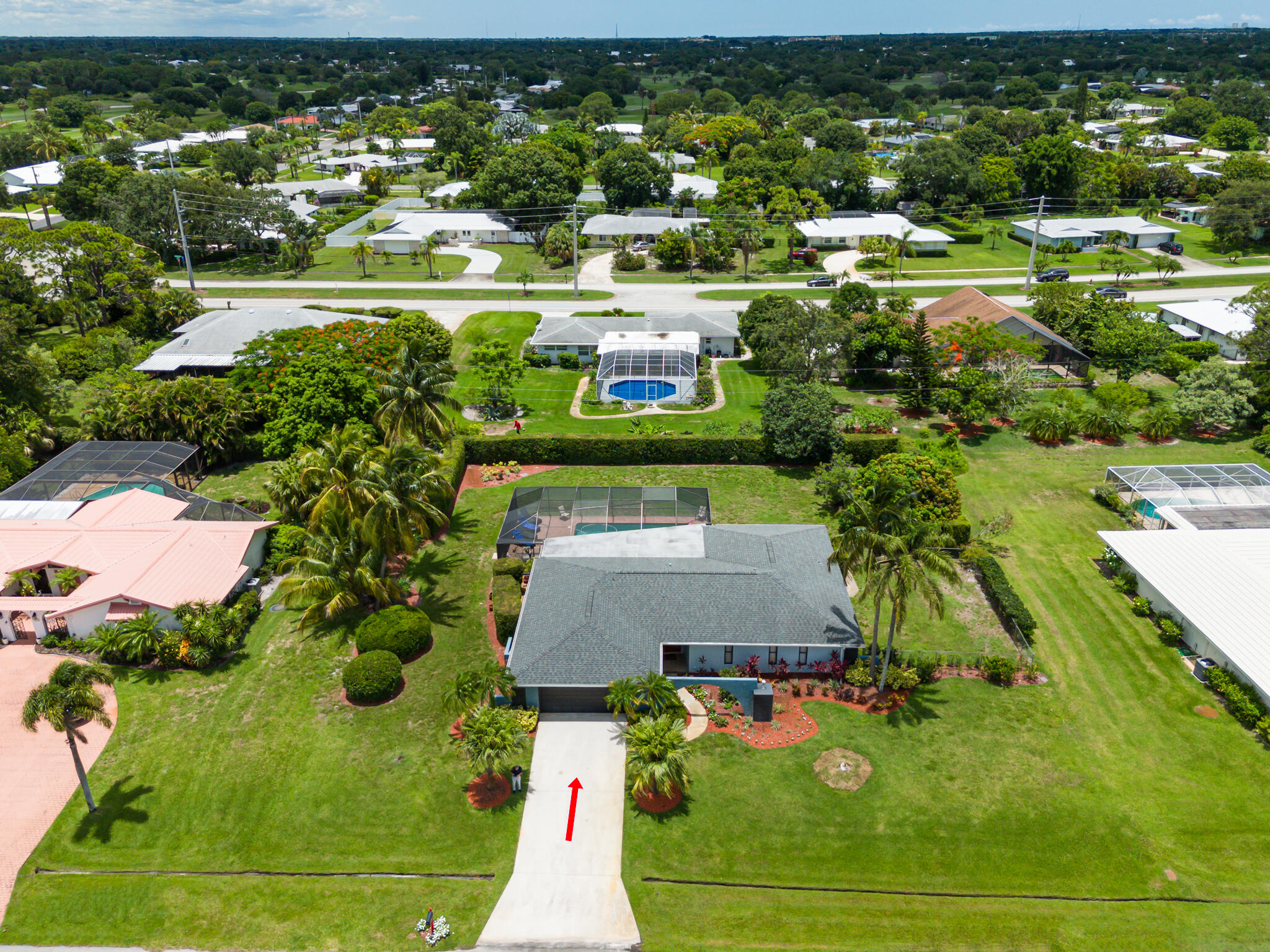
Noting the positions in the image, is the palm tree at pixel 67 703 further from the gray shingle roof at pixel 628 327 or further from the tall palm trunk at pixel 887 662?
the gray shingle roof at pixel 628 327

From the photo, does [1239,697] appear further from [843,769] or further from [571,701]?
[571,701]

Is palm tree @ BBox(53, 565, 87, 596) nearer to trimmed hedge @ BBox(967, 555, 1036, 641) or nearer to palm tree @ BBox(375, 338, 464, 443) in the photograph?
palm tree @ BBox(375, 338, 464, 443)

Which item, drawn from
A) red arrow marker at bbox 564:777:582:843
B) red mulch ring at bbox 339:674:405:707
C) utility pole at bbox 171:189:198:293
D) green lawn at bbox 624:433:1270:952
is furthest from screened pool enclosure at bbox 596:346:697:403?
utility pole at bbox 171:189:198:293

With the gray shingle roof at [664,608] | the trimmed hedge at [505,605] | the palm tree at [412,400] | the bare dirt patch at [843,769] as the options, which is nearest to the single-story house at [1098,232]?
the gray shingle roof at [664,608]

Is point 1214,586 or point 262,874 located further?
point 1214,586

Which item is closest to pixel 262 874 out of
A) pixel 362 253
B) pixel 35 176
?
pixel 362 253

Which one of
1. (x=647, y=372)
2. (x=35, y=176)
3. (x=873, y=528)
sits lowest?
(x=647, y=372)

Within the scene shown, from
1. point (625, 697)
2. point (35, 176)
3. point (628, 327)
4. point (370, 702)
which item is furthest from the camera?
point (35, 176)
